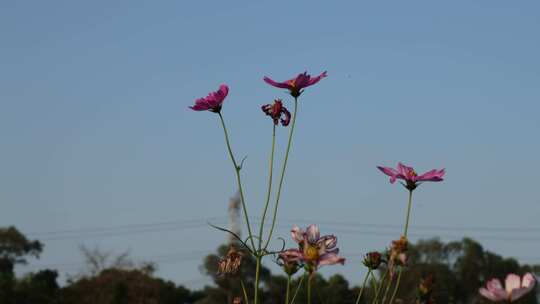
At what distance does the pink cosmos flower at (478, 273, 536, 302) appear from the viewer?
165 centimetres

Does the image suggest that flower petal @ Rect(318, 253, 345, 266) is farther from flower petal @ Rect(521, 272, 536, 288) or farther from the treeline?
the treeline

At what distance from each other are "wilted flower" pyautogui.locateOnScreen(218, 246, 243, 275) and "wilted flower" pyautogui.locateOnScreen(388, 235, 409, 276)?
0.66 metres

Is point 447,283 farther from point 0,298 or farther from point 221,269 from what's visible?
point 221,269

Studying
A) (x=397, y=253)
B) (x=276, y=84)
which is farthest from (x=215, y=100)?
(x=397, y=253)

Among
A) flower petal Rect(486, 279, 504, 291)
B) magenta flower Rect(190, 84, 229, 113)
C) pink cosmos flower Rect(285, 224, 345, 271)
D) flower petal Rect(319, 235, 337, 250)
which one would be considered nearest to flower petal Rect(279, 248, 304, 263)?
pink cosmos flower Rect(285, 224, 345, 271)

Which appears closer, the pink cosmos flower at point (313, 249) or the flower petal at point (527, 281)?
the flower petal at point (527, 281)

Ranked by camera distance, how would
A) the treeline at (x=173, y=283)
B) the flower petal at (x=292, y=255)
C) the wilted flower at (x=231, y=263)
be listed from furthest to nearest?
the treeline at (x=173, y=283) < the wilted flower at (x=231, y=263) < the flower petal at (x=292, y=255)

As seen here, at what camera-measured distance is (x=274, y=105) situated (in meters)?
2.53

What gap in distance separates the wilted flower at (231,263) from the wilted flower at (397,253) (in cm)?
66

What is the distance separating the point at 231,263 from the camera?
2.42 metres

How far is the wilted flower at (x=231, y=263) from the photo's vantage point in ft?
7.84

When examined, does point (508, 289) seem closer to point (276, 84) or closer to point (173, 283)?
point (276, 84)

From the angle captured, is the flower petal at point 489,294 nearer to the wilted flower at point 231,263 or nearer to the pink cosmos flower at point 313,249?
the pink cosmos flower at point 313,249

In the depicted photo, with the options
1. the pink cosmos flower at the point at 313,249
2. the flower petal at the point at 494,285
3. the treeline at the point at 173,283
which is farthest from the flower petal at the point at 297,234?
the treeline at the point at 173,283
